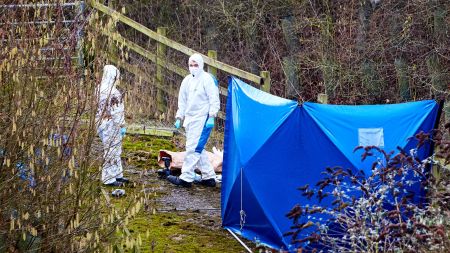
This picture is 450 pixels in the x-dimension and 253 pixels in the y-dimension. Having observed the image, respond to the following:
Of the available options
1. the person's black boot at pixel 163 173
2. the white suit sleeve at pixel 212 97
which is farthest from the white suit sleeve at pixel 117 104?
the person's black boot at pixel 163 173

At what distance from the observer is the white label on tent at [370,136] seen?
934cm

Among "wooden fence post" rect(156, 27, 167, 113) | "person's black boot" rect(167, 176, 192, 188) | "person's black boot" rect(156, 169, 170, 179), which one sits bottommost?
"person's black boot" rect(167, 176, 192, 188)

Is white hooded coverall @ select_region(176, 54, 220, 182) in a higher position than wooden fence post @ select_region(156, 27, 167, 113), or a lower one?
lower

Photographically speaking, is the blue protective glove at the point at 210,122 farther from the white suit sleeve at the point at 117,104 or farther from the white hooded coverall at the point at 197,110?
the white suit sleeve at the point at 117,104

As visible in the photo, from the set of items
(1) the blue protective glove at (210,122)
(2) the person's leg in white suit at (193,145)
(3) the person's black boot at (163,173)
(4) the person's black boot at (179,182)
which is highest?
(1) the blue protective glove at (210,122)

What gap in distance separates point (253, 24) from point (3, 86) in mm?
12383

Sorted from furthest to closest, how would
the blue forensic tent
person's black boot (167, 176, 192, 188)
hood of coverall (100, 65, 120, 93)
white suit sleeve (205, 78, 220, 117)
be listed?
person's black boot (167, 176, 192, 188) < white suit sleeve (205, 78, 220, 117) < the blue forensic tent < hood of coverall (100, 65, 120, 93)

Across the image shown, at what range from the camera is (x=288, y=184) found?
9492 millimetres

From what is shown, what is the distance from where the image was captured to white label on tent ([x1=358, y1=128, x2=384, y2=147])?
934 cm

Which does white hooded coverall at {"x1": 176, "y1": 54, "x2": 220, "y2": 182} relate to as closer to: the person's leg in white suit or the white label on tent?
the person's leg in white suit

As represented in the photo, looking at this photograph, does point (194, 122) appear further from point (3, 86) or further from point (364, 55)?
point (364, 55)

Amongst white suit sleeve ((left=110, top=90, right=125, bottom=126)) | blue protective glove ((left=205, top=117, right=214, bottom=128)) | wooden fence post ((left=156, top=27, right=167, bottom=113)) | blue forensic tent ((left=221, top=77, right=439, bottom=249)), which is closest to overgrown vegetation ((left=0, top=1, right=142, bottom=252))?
white suit sleeve ((left=110, top=90, right=125, bottom=126))

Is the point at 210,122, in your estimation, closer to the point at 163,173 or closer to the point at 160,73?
the point at 163,173

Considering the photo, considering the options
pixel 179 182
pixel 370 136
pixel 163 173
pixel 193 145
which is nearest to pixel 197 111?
pixel 193 145
